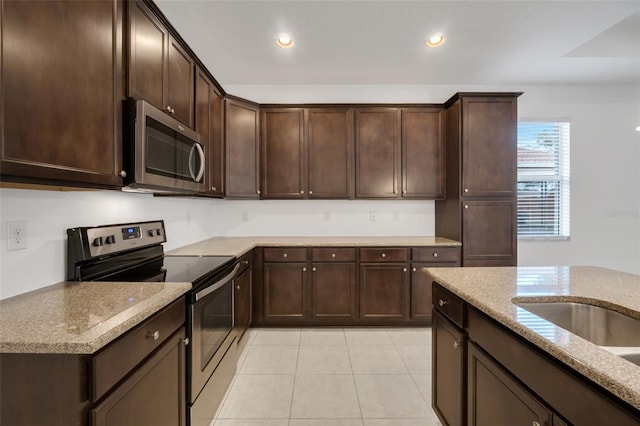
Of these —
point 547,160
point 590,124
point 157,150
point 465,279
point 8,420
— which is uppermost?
point 590,124

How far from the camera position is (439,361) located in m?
1.62

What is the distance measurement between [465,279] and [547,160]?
9.98ft

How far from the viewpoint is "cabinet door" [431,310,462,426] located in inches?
53.4

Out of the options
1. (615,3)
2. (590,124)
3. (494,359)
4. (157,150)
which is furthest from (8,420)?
(590,124)

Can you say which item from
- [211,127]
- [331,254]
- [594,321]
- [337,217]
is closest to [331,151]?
[337,217]

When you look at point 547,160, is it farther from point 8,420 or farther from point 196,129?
point 8,420

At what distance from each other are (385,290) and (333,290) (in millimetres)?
546

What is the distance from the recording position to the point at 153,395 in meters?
1.13

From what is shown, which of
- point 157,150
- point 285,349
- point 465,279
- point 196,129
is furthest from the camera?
point 285,349

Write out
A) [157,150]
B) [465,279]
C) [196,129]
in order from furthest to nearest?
[196,129] → [157,150] → [465,279]

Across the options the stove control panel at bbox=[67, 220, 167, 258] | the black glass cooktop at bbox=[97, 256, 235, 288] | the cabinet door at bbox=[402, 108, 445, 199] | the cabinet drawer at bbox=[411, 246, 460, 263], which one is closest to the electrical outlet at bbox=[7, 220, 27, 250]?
the stove control panel at bbox=[67, 220, 167, 258]

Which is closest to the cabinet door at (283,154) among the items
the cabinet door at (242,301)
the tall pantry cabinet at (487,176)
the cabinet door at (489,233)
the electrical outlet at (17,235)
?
the cabinet door at (242,301)

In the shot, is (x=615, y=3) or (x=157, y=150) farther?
(x=615, y=3)

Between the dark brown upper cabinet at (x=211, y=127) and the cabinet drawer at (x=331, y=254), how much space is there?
114 centimetres
